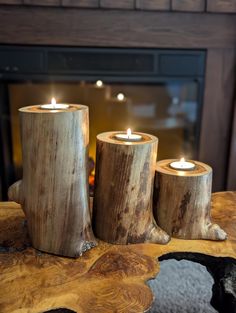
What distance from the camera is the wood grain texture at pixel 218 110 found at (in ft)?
4.61

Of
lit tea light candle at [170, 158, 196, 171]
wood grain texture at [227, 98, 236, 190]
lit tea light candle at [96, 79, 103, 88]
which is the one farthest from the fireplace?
lit tea light candle at [170, 158, 196, 171]

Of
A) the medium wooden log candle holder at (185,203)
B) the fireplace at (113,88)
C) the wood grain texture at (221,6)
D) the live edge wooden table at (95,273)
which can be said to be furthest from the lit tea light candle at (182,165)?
the wood grain texture at (221,6)

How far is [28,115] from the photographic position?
0.58 m

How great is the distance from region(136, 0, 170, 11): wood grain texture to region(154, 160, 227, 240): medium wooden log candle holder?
848 millimetres

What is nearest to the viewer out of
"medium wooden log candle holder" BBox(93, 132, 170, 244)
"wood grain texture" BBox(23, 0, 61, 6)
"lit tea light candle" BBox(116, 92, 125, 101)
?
"medium wooden log candle holder" BBox(93, 132, 170, 244)

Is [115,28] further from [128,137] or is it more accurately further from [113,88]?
[128,137]

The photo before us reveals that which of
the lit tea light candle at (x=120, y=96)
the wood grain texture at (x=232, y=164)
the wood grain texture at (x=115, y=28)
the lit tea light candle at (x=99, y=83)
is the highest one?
the wood grain texture at (x=115, y=28)

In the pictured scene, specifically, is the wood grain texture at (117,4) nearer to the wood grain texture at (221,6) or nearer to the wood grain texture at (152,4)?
the wood grain texture at (152,4)

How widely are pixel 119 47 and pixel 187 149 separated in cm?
55

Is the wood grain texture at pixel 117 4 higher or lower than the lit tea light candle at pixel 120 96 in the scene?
higher

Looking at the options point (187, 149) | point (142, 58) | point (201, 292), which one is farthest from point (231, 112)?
point (201, 292)

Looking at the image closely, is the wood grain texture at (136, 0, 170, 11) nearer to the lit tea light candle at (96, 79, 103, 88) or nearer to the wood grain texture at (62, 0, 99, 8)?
the wood grain texture at (62, 0, 99, 8)

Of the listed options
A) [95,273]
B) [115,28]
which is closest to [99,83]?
[115,28]

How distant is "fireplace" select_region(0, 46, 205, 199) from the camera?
136 centimetres
